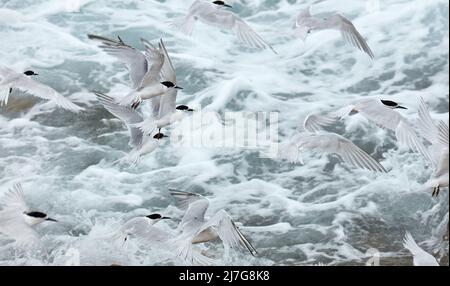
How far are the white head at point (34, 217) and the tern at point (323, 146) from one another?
2.59 ft

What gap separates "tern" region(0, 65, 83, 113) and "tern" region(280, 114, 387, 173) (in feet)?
2.27

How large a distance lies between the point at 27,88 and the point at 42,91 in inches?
1.8

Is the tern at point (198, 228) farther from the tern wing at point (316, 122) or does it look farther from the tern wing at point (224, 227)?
the tern wing at point (316, 122)

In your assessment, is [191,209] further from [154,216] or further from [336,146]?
[336,146]

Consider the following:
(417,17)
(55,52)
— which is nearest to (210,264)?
(55,52)

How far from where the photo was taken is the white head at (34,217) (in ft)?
8.24

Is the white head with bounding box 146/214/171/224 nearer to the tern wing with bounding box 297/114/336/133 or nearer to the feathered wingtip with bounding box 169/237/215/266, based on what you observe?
the feathered wingtip with bounding box 169/237/215/266

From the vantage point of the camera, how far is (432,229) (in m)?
2.85

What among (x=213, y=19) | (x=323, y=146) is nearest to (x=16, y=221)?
(x=213, y=19)

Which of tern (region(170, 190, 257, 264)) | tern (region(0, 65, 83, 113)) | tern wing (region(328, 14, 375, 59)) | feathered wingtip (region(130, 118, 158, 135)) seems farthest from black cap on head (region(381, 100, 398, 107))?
tern (region(0, 65, 83, 113))

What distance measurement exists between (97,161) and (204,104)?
0.39m

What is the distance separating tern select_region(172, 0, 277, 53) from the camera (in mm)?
2711
